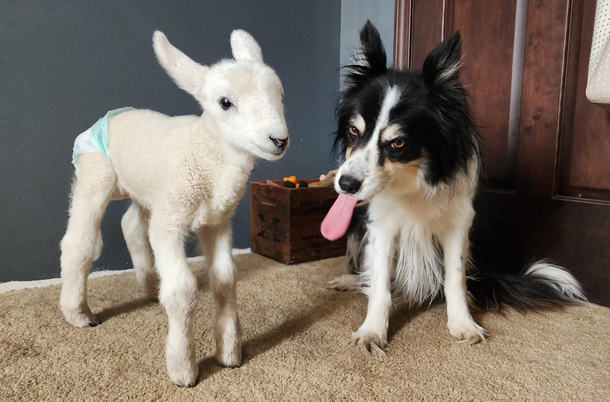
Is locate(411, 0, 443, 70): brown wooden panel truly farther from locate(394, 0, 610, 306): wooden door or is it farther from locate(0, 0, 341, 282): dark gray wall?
locate(0, 0, 341, 282): dark gray wall

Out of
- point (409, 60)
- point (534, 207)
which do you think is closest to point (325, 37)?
point (409, 60)

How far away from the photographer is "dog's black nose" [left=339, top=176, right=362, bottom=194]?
1173mm

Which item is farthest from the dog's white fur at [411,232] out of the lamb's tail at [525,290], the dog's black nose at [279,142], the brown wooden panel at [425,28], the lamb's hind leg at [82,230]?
the brown wooden panel at [425,28]

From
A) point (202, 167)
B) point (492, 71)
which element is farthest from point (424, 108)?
point (492, 71)

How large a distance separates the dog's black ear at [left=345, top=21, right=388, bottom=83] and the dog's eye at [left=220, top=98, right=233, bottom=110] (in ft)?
1.90

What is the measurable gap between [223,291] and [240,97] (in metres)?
0.56

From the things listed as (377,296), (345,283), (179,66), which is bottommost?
(345,283)

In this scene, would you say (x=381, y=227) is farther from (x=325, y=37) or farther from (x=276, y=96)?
(x=325, y=37)

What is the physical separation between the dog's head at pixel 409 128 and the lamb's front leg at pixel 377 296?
236 mm

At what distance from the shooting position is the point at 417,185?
4.36ft

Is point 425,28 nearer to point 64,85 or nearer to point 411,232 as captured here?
point 411,232

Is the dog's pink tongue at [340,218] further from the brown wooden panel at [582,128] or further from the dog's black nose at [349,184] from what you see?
the brown wooden panel at [582,128]

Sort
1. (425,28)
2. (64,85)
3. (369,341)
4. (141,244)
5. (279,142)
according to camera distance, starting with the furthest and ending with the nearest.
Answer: (425,28) → (64,85) → (141,244) → (369,341) → (279,142)

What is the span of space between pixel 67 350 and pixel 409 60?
7.40ft
